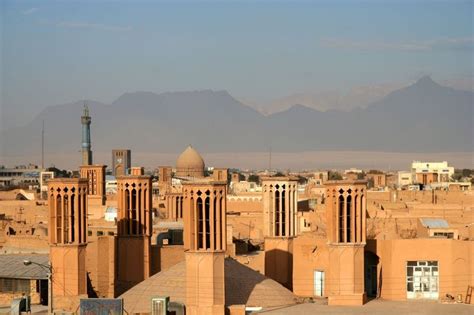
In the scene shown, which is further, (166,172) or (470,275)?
(166,172)

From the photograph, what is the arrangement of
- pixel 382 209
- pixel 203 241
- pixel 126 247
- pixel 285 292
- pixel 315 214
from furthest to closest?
pixel 382 209 < pixel 315 214 < pixel 126 247 < pixel 285 292 < pixel 203 241

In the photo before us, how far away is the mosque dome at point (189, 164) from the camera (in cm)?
8455

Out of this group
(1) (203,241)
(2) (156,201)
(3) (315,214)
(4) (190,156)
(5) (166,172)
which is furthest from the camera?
(5) (166,172)

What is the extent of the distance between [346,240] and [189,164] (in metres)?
55.9

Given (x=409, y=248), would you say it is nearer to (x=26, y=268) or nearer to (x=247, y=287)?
(x=247, y=287)

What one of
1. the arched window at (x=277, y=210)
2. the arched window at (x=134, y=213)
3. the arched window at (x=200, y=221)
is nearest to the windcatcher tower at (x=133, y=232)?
the arched window at (x=134, y=213)

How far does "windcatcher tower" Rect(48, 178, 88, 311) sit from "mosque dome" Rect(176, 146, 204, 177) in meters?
50.6

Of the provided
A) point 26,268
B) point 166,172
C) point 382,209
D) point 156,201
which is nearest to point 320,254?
point 26,268

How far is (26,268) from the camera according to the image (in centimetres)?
3569

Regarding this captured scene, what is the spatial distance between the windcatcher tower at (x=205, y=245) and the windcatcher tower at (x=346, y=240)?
10.2 feet

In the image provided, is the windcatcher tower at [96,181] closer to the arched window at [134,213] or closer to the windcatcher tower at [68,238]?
the arched window at [134,213]

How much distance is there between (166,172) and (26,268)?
57972 millimetres

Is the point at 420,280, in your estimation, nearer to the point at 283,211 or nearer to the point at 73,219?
the point at 283,211

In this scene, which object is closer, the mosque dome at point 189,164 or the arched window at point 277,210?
the arched window at point 277,210
